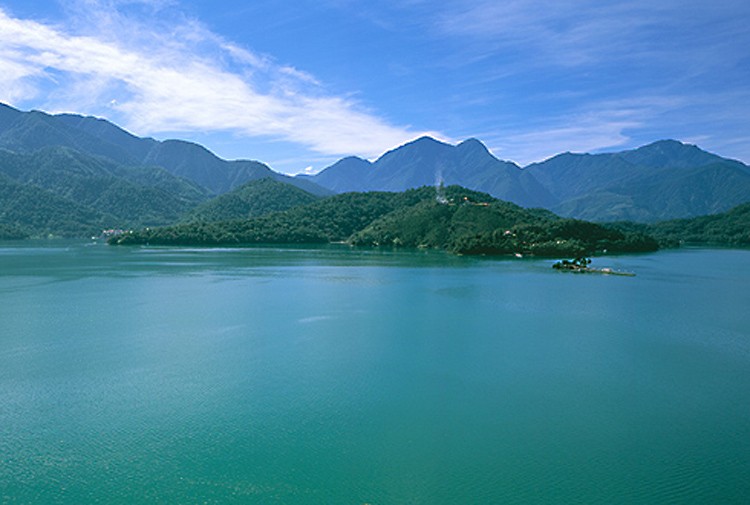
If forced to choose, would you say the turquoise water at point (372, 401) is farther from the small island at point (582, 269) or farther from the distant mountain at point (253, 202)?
the distant mountain at point (253, 202)

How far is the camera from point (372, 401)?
564 inches

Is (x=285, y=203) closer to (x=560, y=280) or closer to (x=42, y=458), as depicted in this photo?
(x=560, y=280)

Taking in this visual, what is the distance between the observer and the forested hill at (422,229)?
69.6 m

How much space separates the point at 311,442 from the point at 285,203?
14965 cm

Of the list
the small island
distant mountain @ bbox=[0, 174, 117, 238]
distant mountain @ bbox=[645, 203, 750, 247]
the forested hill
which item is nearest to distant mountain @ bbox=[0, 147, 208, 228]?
distant mountain @ bbox=[0, 174, 117, 238]

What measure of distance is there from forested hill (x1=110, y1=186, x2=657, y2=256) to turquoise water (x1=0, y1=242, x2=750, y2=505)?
39098mm

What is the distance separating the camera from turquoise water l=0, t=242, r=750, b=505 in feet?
33.0

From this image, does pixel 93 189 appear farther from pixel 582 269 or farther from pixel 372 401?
pixel 372 401

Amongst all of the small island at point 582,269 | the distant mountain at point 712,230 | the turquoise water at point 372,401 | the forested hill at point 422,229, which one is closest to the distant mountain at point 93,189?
the forested hill at point 422,229

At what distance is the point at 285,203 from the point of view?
158 meters

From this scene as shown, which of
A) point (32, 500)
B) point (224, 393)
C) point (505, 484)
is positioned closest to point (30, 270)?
point (224, 393)

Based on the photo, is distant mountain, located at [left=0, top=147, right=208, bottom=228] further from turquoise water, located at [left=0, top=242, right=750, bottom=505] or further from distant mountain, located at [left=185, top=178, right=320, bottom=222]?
turquoise water, located at [left=0, top=242, right=750, bottom=505]

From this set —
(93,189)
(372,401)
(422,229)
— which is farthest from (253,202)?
(372,401)

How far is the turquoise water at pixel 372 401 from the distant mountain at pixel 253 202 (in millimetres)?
121085
